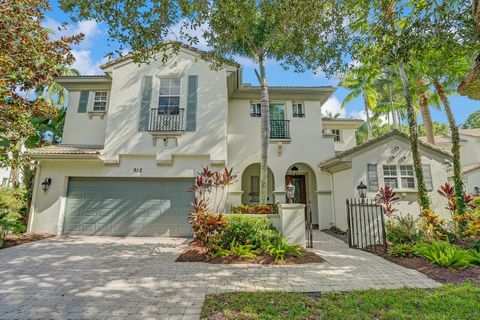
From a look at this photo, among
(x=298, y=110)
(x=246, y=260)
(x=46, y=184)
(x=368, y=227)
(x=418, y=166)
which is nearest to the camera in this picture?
(x=246, y=260)

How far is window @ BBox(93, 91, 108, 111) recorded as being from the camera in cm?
1251

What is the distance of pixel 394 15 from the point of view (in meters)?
6.00

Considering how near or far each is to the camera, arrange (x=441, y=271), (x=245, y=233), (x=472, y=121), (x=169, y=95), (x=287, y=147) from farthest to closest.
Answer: (x=472, y=121) < (x=287, y=147) < (x=169, y=95) < (x=245, y=233) < (x=441, y=271)

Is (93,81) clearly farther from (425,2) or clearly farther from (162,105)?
(425,2)

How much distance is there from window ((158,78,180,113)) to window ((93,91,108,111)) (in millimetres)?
3654

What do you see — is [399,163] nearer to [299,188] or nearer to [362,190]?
[362,190]

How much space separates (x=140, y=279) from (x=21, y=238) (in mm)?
7610

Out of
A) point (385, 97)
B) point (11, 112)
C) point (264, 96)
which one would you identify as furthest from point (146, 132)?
point (385, 97)

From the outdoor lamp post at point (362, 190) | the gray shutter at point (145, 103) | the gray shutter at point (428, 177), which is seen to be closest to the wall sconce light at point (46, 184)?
the gray shutter at point (145, 103)

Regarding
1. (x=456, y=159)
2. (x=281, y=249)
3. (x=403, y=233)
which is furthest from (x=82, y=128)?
(x=456, y=159)

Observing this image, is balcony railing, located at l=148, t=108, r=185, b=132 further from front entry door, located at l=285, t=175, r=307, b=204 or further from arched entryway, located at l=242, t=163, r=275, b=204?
front entry door, located at l=285, t=175, r=307, b=204

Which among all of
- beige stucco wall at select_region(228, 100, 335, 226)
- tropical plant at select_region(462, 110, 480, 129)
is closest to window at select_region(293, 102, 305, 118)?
beige stucco wall at select_region(228, 100, 335, 226)

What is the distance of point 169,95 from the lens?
1131 centimetres

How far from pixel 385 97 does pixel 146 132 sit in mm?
22486
